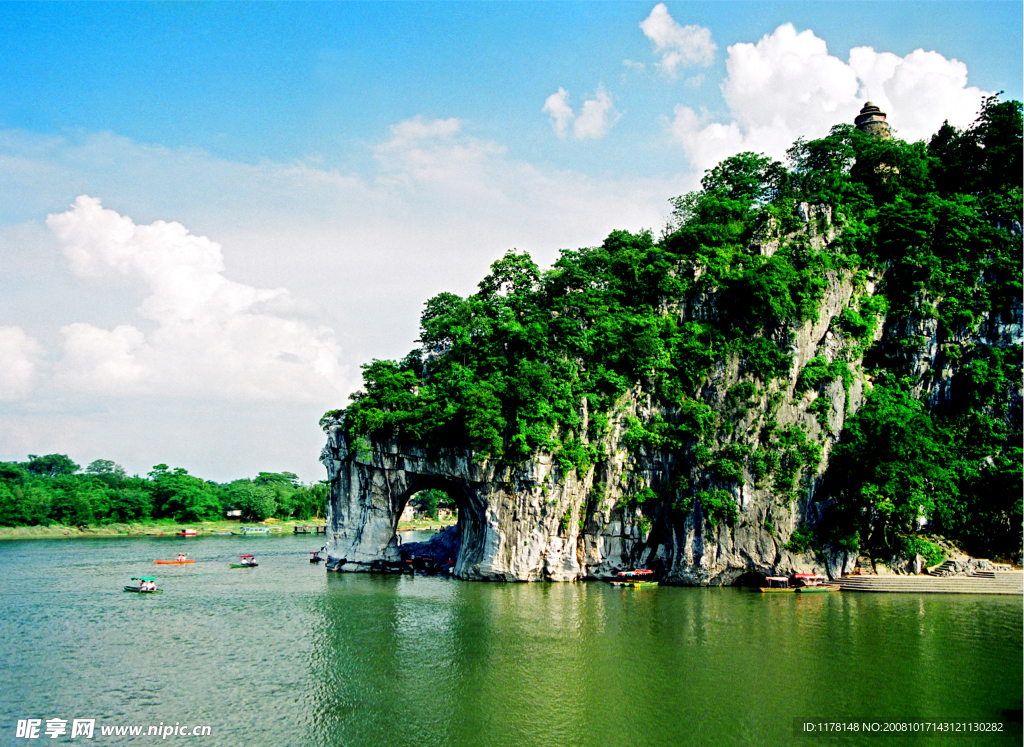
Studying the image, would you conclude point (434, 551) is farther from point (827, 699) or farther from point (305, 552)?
point (827, 699)

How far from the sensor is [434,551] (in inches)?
1620

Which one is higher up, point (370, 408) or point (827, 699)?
point (370, 408)

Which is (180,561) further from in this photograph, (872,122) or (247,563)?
(872,122)

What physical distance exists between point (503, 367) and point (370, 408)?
22.9 feet

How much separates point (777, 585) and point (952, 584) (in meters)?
6.76

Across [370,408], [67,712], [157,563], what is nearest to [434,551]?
[370,408]

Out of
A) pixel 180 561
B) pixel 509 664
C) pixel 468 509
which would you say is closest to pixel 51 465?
pixel 180 561

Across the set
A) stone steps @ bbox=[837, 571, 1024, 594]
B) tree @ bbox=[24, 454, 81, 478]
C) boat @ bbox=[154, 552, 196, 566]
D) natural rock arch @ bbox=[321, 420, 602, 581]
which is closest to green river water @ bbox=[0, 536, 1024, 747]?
stone steps @ bbox=[837, 571, 1024, 594]

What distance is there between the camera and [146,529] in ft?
224

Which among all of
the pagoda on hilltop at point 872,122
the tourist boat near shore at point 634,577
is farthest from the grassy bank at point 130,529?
the pagoda on hilltop at point 872,122

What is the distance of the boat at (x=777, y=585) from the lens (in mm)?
29078

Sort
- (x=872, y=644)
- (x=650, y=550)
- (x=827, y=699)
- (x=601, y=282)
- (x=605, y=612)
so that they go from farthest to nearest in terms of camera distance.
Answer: (x=601, y=282), (x=650, y=550), (x=605, y=612), (x=872, y=644), (x=827, y=699)

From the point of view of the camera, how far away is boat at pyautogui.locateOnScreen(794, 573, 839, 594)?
94.6ft

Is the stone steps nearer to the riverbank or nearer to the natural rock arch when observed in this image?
the natural rock arch
